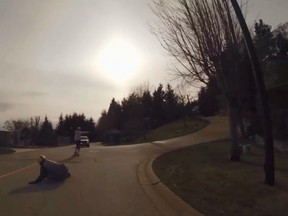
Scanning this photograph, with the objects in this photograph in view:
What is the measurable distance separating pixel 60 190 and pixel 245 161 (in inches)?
281

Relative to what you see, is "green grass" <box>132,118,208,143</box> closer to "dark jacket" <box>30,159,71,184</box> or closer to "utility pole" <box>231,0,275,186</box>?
"dark jacket" <box>30,159,71,184</box>

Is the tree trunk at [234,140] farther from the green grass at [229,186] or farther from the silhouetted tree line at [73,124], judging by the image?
the silhouetted tree line at [73,124]

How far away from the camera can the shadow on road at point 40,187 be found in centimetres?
1249

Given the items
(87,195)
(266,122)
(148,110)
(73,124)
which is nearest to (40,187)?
(87,195)

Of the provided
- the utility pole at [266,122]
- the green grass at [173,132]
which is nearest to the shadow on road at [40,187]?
the utility pole at [266,122]

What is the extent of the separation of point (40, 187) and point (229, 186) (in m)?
5.25

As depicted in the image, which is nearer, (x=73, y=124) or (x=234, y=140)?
(x=234, y=140)

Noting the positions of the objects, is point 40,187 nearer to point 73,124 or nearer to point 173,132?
point 173,132

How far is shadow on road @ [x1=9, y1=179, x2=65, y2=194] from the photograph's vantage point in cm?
1249

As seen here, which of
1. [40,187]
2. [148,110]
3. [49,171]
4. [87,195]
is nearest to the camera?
[87,195]

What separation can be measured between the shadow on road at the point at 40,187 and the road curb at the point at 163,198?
2531 millimetres

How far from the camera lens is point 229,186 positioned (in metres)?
11.6

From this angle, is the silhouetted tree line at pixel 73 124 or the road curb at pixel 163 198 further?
the silhouetted tree line at pixel 73 124


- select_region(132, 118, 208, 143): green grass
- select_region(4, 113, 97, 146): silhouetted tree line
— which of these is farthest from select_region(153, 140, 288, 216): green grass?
select_region(4, 113, 97, 146): silhouetted tree line
